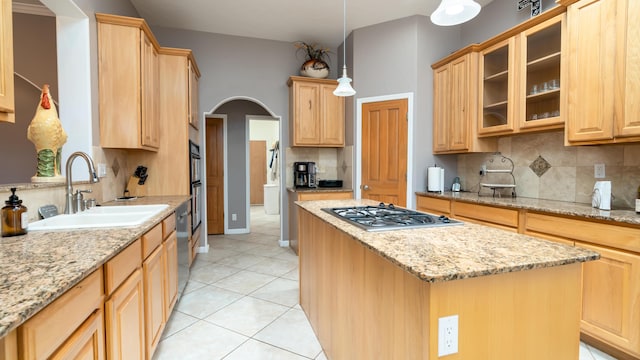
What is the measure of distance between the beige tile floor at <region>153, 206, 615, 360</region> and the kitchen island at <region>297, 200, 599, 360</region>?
93 cm

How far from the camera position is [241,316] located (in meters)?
2.47

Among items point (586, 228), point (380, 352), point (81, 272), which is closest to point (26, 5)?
point (81, 272)

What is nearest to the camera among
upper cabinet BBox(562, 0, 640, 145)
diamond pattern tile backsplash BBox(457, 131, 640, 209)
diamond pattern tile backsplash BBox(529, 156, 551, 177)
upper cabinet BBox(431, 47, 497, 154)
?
upper cabinet BBox(562, 0, 640, 145)

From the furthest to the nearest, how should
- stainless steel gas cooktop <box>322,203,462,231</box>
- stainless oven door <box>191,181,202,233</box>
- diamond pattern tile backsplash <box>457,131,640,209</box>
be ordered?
stainless oven door <box>191,181,202,233</box>
diamond pattern tile backsplash <box>457,131,640,209</box>
stainless steel gas cooktop <box>322,203,462,231</box>

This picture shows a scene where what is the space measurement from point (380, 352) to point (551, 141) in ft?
8.78

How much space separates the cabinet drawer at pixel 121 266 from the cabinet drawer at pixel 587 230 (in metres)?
2.67

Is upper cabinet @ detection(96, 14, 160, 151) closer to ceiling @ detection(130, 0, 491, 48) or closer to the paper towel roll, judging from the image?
ceiling @ detection(130, 0, 491, 48)

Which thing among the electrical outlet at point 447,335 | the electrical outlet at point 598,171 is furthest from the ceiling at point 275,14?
the electrical outlet at point 447,335

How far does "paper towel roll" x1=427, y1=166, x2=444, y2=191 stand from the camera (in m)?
3.66

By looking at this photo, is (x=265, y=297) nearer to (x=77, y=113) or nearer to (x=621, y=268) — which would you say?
(x=77, y=113)

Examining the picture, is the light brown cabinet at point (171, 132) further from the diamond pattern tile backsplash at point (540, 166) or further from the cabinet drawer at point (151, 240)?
the diamond pattern tile backsplash at point (540, 166)

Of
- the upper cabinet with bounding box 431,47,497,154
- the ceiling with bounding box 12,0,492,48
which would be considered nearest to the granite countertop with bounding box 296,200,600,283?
the upper cabinet with bounding box 431,47,497,154

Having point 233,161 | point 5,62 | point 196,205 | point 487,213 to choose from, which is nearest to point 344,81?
point 487,213

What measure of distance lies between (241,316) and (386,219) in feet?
5.07
